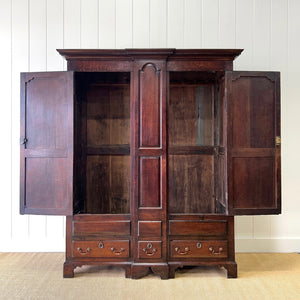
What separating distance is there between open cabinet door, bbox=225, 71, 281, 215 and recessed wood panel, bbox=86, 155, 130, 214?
119cm

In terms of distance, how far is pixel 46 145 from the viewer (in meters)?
2.84

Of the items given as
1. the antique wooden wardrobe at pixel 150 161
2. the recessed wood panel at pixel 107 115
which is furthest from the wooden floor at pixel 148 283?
the recessed wood panel at pixel 107 115

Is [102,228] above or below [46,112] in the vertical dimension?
below

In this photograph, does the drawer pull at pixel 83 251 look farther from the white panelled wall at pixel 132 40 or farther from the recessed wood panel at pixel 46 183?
the white panelled wall at pixel 132 40

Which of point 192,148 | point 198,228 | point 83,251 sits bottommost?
point 83,251

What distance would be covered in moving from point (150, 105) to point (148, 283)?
1562 millimetres

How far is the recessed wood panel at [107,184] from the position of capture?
11.3ft

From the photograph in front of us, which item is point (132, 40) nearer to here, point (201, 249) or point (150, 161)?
point (150, 161)

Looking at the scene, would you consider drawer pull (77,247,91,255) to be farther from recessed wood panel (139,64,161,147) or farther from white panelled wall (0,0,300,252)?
recessed wood panel (139,64,161,147)

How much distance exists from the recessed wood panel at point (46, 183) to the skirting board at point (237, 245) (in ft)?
2.97

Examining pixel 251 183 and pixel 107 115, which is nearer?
pixel 251 183

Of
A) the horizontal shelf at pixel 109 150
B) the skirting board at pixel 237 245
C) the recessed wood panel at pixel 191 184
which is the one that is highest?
the horizontal shelf at pixel 109 150

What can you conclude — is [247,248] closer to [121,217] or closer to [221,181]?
[221,181]

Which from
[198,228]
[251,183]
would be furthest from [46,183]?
[251,183]
